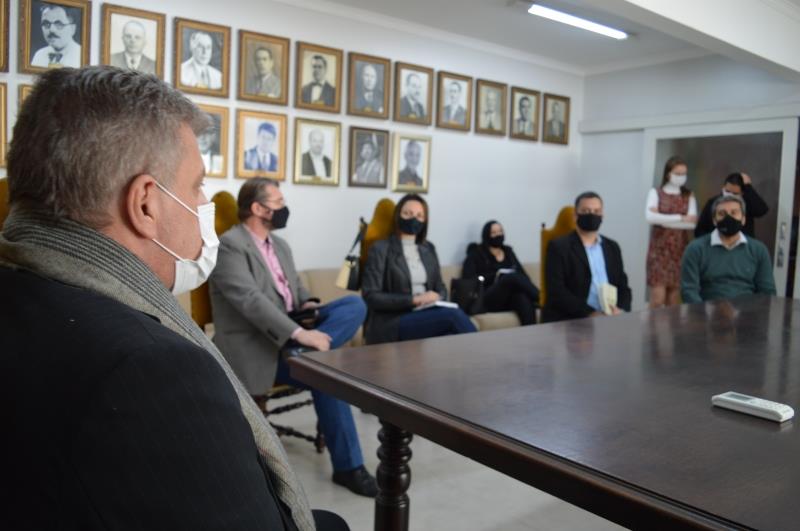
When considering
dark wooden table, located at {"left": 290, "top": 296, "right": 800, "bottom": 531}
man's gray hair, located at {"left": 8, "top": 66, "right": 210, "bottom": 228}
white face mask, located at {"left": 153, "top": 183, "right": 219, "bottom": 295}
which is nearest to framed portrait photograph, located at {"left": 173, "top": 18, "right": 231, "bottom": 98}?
dark wooden table, located at {"left": 290, "top": 296, "right": 800, "bottom": 531}

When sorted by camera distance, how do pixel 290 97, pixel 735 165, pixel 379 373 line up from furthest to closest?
pixel 735 165 < pixel 290 97 < pixel 379 373

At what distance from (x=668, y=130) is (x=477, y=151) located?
6.77 ft

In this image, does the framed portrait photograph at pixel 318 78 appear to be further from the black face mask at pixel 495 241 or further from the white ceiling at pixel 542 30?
the black face mask at pixel 495 241

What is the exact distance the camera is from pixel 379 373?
1807mm

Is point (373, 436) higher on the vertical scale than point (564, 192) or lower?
lower

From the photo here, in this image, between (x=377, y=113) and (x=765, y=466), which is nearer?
(x=765, y=466)

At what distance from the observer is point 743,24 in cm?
500

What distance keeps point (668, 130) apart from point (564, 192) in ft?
4.38

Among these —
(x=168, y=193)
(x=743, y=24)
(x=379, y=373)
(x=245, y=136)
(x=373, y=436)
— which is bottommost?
(x=373, y=436)

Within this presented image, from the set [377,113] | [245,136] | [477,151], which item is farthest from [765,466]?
[477,151]

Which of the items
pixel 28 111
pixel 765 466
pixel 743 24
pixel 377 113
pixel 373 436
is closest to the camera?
pixel 28 111

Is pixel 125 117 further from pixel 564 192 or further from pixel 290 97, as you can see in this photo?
pixel 564 192

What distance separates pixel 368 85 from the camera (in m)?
5.95

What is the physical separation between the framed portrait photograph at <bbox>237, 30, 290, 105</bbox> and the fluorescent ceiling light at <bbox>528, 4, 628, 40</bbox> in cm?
207
